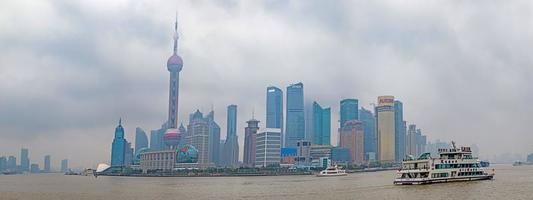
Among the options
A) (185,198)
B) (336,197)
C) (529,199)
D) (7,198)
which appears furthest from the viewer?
(7,198)

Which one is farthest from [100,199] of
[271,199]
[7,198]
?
[271,199]

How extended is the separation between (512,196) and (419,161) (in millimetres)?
29038

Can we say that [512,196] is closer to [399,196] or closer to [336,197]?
[399,196]

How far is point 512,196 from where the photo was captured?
86.4 metres

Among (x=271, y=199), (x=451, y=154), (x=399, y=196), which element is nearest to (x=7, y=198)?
(x=271, y=199)

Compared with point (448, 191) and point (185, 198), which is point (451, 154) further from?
point (185, 198)

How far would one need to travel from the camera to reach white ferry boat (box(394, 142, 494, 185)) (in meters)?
112

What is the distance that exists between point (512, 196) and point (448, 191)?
11.0 m

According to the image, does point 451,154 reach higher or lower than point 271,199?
higher

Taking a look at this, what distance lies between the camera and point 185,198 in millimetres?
100438

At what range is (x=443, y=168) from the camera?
115125 mm

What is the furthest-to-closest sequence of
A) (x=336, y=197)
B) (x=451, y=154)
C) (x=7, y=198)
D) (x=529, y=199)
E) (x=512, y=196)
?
(x=451, y=154) → (x=7, y=198) → (x=336, y=197) → (x=512, y=196) → (x=529, y=199)

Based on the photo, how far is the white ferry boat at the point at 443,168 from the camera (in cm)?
11225

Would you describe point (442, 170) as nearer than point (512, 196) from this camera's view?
No
